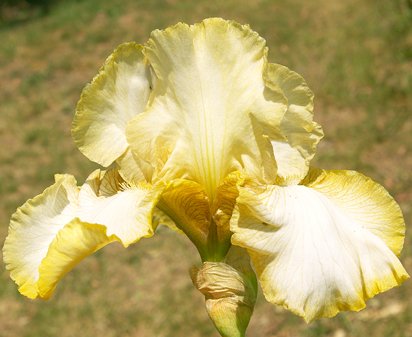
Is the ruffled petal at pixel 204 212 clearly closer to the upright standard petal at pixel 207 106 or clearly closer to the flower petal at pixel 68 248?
the upright standard petal at pixel 207 106

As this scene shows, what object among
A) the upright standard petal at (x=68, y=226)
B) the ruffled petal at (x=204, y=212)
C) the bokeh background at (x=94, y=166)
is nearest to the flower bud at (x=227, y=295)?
the ruffled petal at (x=204, y=212)

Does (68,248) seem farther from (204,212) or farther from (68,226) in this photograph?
(204,212)

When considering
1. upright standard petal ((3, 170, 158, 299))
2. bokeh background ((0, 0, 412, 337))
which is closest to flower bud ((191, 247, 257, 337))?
upright standard petal ((3, 170, 158, 299))

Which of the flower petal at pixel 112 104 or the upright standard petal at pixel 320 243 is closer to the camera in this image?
the upright standard petal at pixel 320 243

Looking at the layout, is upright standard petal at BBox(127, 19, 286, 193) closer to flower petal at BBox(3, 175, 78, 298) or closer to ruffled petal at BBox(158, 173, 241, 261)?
ruffled petal at BBox(158, 173, 241, 261)

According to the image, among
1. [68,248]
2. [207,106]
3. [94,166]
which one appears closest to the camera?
[68,248]

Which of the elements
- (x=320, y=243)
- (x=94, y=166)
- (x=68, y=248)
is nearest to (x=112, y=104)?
(x=68, y=248)
